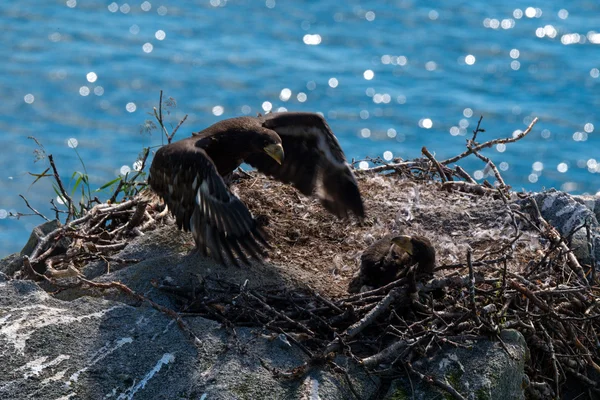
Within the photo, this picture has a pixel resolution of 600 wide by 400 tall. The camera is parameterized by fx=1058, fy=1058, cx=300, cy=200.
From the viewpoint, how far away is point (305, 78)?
15219 millimetres

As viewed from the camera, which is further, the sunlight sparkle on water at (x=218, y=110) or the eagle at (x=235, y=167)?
the sunlight sparkle on water at (x=218, y=110)

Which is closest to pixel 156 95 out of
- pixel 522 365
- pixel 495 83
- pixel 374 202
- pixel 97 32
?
pixel 97 32

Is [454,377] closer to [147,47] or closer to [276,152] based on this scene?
[276,152]

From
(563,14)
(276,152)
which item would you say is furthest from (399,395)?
(563,14)

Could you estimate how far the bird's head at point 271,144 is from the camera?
6.44 meters

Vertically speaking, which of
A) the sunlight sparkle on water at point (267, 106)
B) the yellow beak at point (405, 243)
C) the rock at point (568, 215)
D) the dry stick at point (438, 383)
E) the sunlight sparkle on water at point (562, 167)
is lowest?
the sunlight sparkle on water at point (562, 167)

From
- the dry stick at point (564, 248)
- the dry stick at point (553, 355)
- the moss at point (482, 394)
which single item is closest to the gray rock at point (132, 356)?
the moss at point (482, 394)

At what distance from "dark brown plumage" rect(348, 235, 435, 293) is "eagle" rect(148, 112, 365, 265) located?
23.7 inches

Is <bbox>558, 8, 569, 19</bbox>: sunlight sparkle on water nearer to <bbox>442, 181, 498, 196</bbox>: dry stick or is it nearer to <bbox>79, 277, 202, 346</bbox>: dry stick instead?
<bbox>442, 181, 498, 196</bbox>: dry stick

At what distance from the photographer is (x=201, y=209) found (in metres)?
5.76

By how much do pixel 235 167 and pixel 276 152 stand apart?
530 millimetres

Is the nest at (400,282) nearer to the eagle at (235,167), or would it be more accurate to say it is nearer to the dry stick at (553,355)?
the dry stick at (553,355)

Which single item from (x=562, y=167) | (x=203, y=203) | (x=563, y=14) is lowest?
(x=562, y=167)

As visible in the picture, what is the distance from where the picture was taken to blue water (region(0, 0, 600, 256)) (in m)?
13.8
